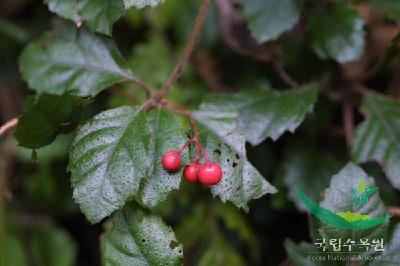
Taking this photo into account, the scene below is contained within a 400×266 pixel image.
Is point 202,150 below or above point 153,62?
above

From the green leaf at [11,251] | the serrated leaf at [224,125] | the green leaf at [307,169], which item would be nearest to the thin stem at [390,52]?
the green leaf at [307,169]

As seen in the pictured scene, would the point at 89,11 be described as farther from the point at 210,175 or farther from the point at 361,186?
the point at 361,186

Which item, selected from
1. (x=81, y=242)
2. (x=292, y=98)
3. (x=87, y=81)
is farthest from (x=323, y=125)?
(x=81, y=242)

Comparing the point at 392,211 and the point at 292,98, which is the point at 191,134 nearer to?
the point at 292,98

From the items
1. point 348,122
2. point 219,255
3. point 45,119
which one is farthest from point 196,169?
point 348,122

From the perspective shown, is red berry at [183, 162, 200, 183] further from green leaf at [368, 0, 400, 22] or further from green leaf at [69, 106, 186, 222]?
green leaf at [368, 0, 400, 22]

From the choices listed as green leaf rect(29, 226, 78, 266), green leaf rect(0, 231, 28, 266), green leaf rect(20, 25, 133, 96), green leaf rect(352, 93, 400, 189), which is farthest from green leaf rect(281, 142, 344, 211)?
green leaf rect(0, 231, 28, 266)
